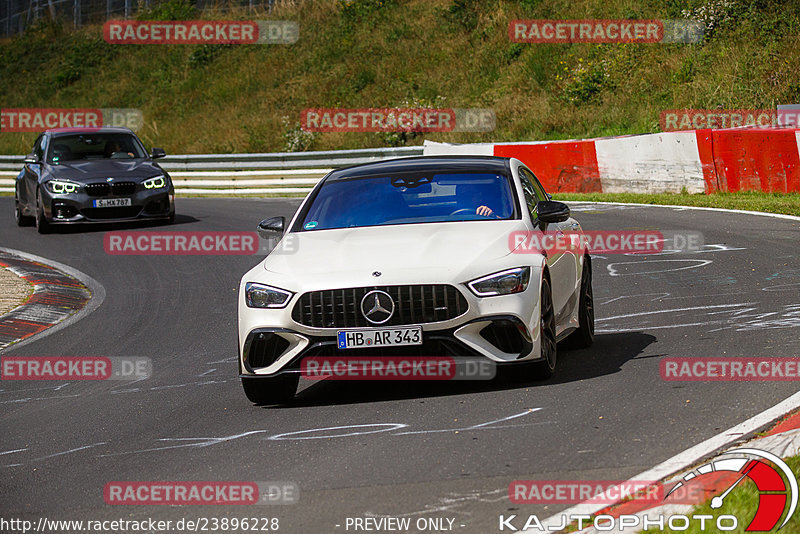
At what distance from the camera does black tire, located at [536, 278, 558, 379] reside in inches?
291

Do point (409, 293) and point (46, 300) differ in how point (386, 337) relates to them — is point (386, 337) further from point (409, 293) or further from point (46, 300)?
point (46, 300)

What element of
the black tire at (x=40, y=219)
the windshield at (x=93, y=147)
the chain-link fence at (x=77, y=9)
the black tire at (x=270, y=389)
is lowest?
the black tire at (x=270, y=389)

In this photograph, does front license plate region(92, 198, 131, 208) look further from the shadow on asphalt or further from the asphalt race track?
the shadow on asphalt

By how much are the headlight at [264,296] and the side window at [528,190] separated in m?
2.01

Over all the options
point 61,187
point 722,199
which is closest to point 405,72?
point 61,187

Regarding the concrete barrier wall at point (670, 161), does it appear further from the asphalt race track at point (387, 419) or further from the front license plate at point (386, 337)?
the front license plate at point (386, 337)

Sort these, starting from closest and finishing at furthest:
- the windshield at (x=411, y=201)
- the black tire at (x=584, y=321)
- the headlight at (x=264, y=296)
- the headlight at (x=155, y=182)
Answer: the headlight at (x=264, y=296) < the windshield at (x=411, y=201) < the black tire at (x=584, y=321) < the headlight at (x=155, y=182)

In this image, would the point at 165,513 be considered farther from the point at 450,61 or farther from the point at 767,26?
the point at 450,61

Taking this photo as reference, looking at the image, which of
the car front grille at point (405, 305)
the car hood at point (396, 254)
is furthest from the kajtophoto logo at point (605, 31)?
the car front grille at point (405, 305)

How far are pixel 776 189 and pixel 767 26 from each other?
1213 centimetres

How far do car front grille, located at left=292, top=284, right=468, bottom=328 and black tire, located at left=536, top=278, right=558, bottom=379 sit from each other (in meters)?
0.55

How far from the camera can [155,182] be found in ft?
65.3

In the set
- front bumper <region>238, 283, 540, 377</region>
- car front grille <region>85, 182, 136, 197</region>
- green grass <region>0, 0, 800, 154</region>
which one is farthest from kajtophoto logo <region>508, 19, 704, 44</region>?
front bumper <region>238, 283, 540, 377</region>

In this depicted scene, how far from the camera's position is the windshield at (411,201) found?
8.29 metres
